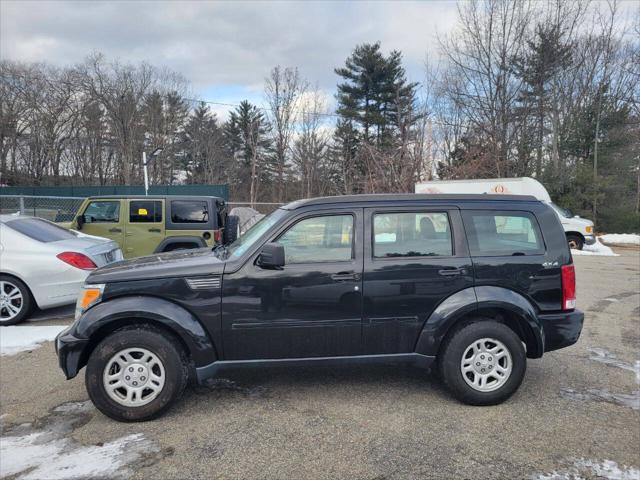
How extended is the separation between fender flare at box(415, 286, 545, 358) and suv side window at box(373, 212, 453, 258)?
41 centimetres

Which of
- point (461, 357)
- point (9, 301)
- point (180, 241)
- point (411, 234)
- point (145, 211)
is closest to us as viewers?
point (461, 357)

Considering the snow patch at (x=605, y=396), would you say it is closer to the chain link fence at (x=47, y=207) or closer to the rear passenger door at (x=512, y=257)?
the rear passenger door at (x=512, y=257)

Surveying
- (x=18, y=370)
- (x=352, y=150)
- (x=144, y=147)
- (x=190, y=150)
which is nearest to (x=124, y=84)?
(x=144, y=147)

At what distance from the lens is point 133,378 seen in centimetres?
355

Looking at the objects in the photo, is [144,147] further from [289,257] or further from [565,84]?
[289,257]

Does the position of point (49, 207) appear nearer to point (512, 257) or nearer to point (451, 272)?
point (451, 272)

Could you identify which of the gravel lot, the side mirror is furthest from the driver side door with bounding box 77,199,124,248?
the side mirror

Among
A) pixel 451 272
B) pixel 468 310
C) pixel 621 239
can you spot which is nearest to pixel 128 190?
pixel 621 239

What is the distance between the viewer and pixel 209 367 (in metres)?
3.66

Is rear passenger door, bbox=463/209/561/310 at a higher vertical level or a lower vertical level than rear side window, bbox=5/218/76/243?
lower

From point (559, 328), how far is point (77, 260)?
5976mm

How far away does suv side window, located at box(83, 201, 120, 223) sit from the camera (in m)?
9.00

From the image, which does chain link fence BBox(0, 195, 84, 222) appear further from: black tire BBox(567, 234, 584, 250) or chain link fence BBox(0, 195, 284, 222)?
black tire BBox(567, 234, 584, 250)

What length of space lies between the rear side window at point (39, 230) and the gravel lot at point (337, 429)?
92.8 inches
